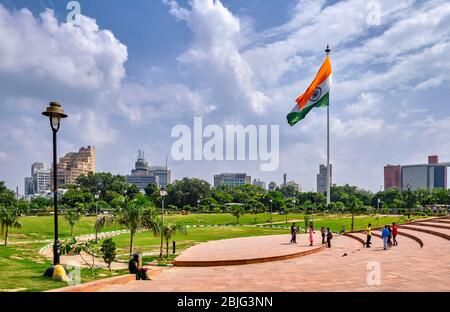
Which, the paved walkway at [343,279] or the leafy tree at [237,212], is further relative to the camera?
the leafy tree at [237,212]

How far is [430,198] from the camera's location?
84.3m

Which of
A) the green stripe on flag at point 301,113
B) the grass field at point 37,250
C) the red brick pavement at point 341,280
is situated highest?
the green stripe on flag at point 301,113

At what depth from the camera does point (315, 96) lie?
50750 millimetres

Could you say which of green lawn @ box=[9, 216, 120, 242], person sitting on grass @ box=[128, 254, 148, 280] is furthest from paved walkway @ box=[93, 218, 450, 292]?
green lawn @ box=[9, 216, 120, 242]

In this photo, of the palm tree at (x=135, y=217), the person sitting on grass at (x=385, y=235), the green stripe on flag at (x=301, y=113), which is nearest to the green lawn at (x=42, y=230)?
the palm tree at (x=135, y=217)

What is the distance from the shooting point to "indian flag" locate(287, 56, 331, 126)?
161 feet

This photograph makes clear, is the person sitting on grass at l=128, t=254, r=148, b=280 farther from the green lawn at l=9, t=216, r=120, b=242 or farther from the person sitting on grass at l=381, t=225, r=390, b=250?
the green lawn at l=9, t=216, r=120, b=242

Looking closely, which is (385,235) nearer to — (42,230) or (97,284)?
(97,284)

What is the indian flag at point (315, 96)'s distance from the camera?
49062 mm

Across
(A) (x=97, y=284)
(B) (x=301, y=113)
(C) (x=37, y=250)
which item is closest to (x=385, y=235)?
(A) (x=97, y=284)

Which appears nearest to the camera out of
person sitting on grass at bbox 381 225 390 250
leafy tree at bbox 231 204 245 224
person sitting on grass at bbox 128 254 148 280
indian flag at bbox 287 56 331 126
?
person sitting on grass at bbox 128 254 148 280

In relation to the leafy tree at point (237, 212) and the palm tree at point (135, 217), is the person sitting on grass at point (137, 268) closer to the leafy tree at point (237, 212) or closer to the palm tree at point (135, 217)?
the palm tree at point (135, 217)

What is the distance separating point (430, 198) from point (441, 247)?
7674 centimetres
